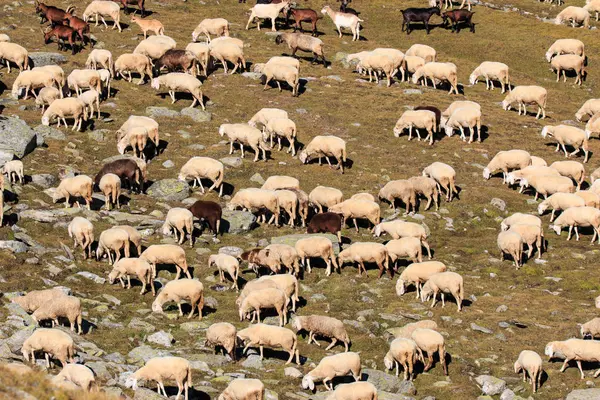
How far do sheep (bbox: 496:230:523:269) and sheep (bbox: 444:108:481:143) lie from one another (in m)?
9.39

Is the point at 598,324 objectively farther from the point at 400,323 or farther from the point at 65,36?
the point at 65,36

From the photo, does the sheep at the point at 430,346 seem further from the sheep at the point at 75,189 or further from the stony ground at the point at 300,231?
the sheep at the point at 75,189

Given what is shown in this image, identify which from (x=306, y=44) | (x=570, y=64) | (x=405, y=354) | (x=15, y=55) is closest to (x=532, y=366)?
(x=405, y=354)

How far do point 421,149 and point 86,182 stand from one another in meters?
13.3

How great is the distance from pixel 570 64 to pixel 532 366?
96.8 ft

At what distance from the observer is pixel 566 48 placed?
47625mm

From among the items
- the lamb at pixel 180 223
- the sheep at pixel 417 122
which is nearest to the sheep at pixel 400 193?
the sheep at pixel 417 122

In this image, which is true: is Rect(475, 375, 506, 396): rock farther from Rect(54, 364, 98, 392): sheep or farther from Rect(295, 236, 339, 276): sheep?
Rect(54, 364, 98, 392): sheep

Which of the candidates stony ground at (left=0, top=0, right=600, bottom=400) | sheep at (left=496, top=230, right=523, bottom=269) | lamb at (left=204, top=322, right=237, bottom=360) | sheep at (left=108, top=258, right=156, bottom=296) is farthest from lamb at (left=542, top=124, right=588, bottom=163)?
lamb at (left=204, top=322, right=237, bottom=360)

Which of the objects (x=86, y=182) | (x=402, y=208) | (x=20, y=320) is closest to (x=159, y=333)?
(x=20, y=320)

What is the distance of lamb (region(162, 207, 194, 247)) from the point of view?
25719mm

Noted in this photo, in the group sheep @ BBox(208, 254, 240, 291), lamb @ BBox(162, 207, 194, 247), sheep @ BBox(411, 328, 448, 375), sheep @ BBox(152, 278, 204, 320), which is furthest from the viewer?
lamb @ BBox(162, 207, 194, 247)

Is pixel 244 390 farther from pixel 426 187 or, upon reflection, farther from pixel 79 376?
pixel 426 187

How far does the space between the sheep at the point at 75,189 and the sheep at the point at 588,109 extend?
2194 cm
